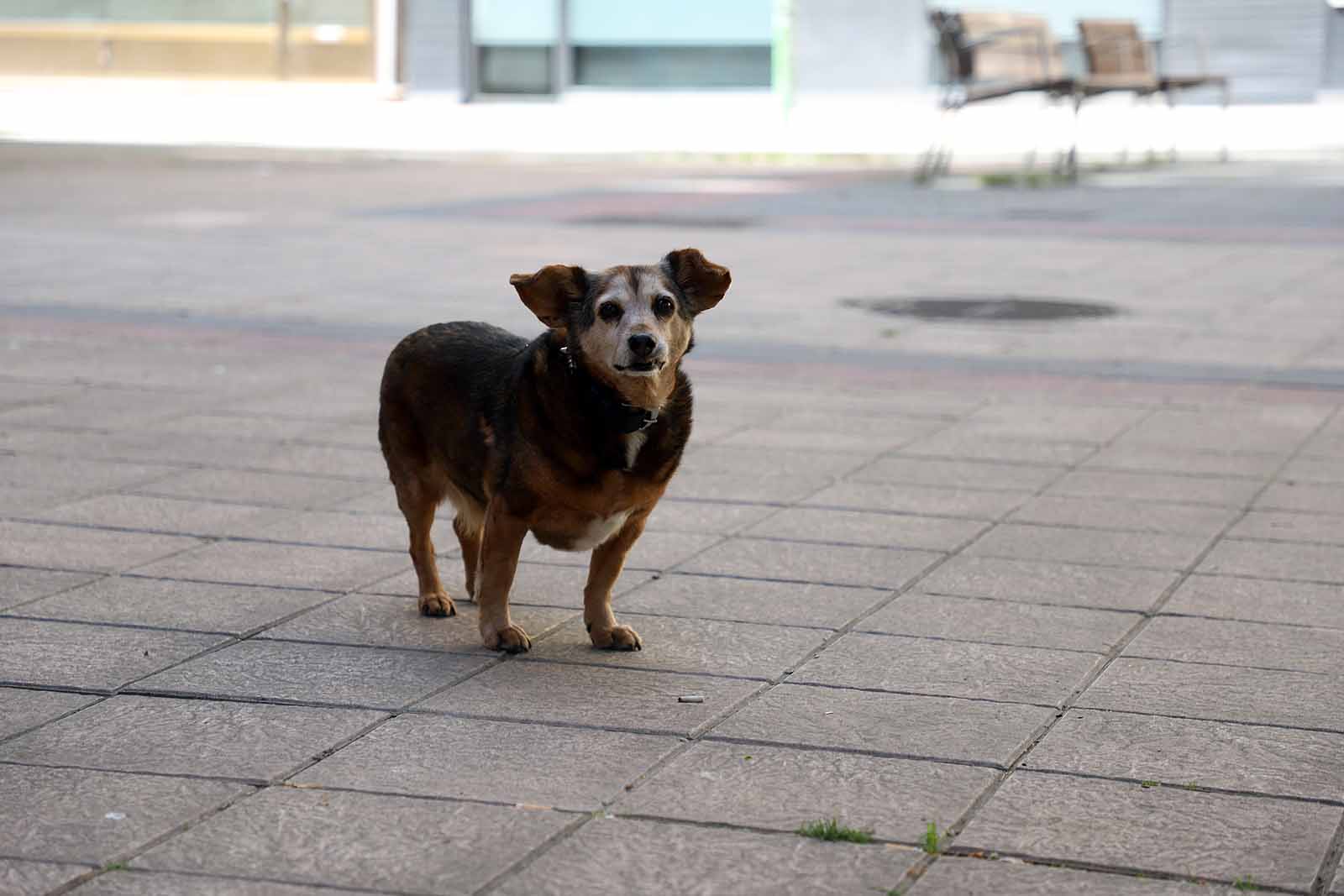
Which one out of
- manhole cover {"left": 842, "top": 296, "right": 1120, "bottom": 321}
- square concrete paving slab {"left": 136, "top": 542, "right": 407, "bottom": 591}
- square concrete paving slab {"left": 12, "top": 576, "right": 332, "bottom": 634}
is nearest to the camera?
square concrete paving slab {"left": 12, "top": 576, "right": 332, "bottom": 634}

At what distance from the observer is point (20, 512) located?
641 centimetres

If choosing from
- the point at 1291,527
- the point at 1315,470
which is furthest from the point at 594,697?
the point at 1315,470

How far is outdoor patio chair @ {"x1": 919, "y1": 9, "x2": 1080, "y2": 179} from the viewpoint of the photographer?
1877cm

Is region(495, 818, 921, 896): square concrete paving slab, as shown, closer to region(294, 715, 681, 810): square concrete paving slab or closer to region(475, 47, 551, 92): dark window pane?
region(294, 715, 681, 810): square concrete paving slab

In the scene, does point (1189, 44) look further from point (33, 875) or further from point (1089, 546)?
point (33, 875)

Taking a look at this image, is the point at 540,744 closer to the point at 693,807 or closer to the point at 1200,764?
the point at 693,807

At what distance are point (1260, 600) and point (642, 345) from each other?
2.09 m

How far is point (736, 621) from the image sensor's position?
17.3ft

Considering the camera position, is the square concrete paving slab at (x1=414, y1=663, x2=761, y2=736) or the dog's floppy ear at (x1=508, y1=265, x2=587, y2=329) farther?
the dog's floppy ear at (x1=508, y1=265, x2=587, y2=329)

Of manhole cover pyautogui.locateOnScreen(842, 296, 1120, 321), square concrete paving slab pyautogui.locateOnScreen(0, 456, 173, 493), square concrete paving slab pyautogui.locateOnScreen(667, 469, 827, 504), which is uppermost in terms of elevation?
manhole cover pyautogui.locateOnScreen(842, 296, 1120, 321)

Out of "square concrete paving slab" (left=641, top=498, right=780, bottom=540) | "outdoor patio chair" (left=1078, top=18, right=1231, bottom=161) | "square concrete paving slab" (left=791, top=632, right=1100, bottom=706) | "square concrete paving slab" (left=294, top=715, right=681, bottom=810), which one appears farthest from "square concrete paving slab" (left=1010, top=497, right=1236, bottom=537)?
"outdoor patio chair" (left=1078, top=18, right=1231, bottom=161)

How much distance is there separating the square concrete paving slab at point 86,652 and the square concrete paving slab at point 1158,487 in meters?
3.24

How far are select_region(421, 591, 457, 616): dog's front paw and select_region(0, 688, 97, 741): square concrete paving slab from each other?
104cm

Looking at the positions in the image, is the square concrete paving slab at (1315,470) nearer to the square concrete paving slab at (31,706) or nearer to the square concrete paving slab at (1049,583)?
the square concrete paving slab at (1049,583)
